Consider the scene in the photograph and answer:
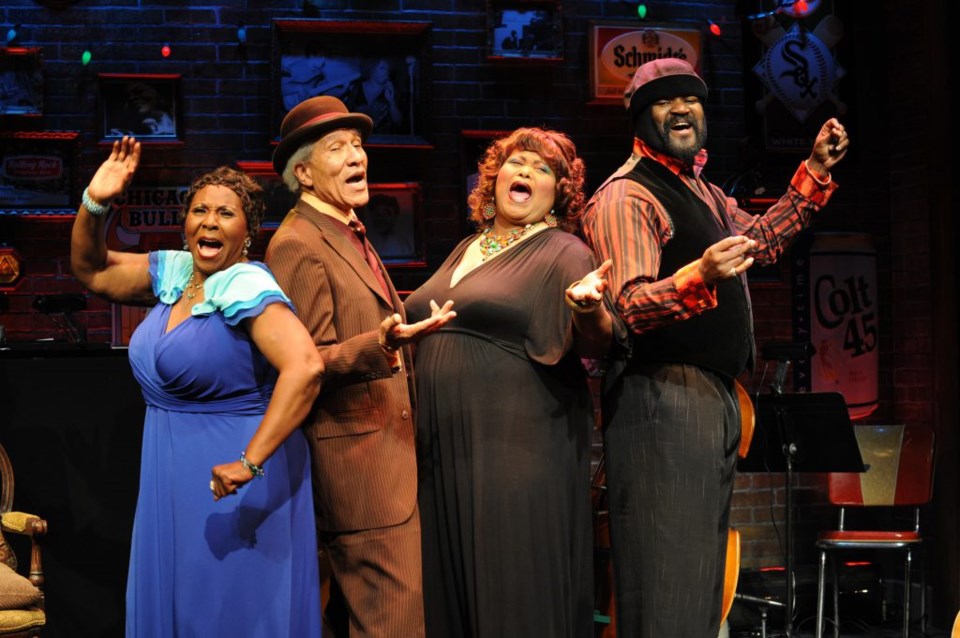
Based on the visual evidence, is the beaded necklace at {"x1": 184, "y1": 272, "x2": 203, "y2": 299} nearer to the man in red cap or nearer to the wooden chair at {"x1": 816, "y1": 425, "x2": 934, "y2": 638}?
the man in red cap

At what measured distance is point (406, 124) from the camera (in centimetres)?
529

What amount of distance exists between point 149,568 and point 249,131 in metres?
2.90

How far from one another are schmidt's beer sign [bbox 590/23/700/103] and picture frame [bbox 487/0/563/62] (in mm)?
174

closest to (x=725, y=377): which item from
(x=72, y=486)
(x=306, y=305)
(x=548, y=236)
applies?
(x=548, y=236)

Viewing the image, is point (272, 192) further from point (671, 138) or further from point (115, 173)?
point (671, 138)

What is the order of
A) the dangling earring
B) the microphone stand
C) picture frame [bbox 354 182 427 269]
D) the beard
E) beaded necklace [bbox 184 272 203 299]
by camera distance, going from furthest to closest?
picture frame [bbox 354 182 427 269]
the microphone stand
the dangling earring
the beard
beaded necklace [bbox 184 272 203 299]

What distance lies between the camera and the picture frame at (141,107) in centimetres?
512

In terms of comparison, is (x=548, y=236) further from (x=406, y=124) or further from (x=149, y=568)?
(x=406, y=124)

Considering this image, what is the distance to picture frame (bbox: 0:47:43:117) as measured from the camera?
5023 mm

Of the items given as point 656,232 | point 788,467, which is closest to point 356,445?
point 656,232

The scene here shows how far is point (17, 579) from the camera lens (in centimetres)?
344

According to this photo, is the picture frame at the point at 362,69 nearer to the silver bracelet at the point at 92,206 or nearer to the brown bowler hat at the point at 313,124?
the brown bowler hat at the point at 313,124

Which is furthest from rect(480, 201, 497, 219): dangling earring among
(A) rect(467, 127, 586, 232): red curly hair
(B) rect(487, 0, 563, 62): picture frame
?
A: (B) rect(487, 0, 563, 62): picture frame

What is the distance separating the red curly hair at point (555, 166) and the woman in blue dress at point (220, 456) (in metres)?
0.78
